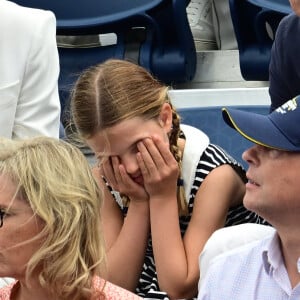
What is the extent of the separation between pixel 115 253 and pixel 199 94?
72 centimetres

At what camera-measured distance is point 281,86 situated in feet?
7.44

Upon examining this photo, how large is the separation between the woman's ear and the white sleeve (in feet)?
1.14

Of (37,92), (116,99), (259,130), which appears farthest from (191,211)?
(259,130)

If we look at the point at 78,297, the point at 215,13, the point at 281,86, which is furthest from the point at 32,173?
the point at 215,13

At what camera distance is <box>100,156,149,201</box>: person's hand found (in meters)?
2.15

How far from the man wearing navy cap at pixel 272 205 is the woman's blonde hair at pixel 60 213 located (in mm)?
251

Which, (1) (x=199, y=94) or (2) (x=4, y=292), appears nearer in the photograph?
(2) (x=4, y=292)

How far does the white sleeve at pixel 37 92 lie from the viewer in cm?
236

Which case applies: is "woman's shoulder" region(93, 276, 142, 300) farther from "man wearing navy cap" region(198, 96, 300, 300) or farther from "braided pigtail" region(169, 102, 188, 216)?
"braided pigtail" region(169, 102, 188, 216)

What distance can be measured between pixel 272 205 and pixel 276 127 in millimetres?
139

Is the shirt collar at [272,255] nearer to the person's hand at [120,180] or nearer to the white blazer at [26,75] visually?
the person's hand at [120,180]

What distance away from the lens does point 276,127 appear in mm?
1596

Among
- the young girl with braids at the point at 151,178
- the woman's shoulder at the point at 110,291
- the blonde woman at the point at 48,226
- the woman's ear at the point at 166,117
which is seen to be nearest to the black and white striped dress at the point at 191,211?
the young girl with braids at the point at 151,178

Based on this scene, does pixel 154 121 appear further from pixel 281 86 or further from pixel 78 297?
pixel 78 297
